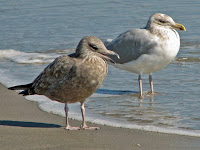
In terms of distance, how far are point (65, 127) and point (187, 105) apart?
2.10 m

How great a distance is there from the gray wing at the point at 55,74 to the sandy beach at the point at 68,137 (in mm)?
483

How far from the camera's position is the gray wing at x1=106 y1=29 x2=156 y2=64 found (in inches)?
346

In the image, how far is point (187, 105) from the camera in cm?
768

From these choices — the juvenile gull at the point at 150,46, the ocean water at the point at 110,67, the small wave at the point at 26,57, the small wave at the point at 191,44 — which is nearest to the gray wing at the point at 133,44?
the juvenile gull at the point at 150,46

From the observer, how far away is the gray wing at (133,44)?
8.79m

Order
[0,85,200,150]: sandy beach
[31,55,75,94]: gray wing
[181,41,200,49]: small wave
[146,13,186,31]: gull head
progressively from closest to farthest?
[0,85,200,150]: sandy beach
[31,55,75,94]: gray wing
[146,13,186,31]: gull head
[181,41,200,49]: small wave

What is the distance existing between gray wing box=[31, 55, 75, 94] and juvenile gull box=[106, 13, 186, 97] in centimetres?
254

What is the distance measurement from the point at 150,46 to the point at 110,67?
2.19m

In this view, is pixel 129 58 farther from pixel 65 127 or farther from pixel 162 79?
pixel 65 127

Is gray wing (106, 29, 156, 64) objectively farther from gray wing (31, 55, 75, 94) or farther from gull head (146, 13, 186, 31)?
gray wing (31, 55, 75, 94)

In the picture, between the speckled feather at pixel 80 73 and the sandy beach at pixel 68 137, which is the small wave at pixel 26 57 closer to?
the sandy beach at pixel 68 137

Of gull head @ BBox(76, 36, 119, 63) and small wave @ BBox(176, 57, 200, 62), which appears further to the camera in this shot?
small wave @ BBox(176, 57, 200, 62)

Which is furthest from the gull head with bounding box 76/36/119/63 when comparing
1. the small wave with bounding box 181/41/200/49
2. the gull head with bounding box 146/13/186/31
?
the small wave with bounding box 181/41/200/49

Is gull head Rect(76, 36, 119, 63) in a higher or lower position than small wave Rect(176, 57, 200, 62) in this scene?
higher
